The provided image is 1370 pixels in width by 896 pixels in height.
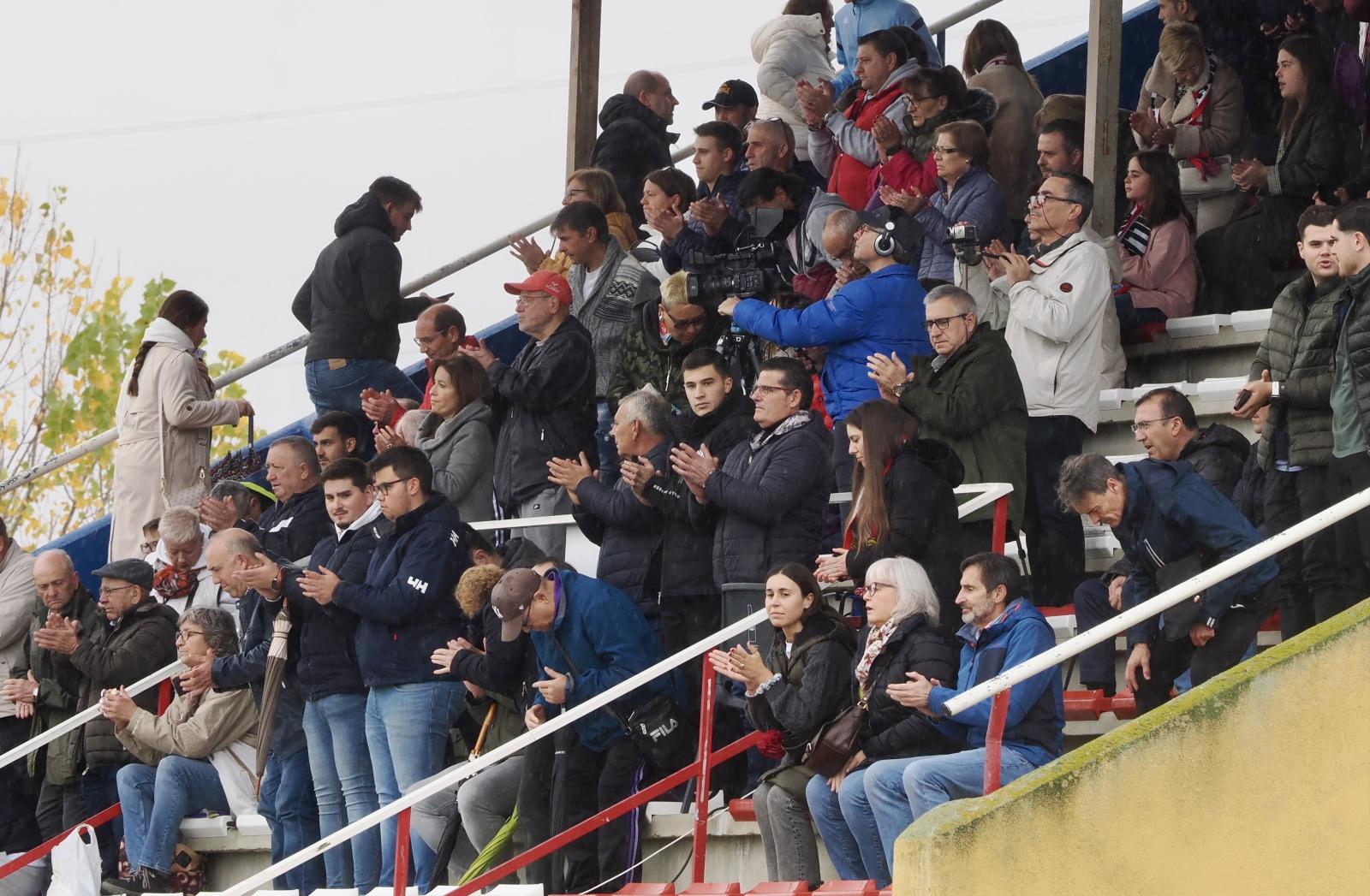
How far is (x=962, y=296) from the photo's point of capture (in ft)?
28.3

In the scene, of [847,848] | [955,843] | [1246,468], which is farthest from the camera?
[1246,468]

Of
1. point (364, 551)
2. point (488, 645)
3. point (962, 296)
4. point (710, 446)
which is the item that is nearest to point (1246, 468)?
point (962, 296)

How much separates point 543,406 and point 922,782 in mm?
3423

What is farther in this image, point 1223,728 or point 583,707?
point 583,707

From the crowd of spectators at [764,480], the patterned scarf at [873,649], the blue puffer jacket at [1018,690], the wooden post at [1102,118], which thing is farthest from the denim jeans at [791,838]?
the wooden post at [1102,118]

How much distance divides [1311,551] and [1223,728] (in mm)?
1956

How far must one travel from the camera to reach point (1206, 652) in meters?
7.49

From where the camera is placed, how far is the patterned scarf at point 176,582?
35.9 ft

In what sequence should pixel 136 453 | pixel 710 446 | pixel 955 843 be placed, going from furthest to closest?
pixel 136 453
pixel 710 446
pixel 955 843

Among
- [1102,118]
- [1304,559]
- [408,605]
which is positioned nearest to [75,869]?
[408,605]

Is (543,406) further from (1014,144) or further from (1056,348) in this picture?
(1014,144)

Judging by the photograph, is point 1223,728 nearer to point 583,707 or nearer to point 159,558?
point 583,707

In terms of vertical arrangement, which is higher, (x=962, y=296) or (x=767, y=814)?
(x=962, y=296)

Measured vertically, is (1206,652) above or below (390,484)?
below
